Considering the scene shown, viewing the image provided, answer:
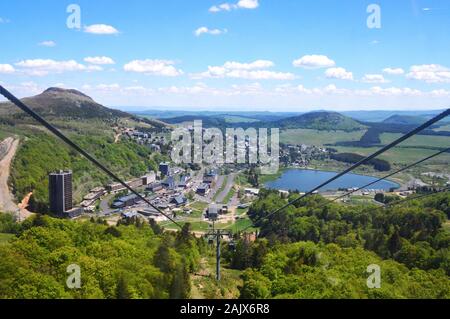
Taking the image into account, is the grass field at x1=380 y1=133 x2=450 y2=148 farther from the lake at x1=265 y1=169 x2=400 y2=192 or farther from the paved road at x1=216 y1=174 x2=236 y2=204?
the paved road at x1=216 y1=174 x2=236 y2=204

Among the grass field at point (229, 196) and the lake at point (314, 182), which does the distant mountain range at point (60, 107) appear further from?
the lake at point (314, 182)

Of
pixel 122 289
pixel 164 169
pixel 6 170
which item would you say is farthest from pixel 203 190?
pixel 122 289

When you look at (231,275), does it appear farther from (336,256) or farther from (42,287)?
(42,287)

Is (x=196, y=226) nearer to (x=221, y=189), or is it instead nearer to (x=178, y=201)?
(x=178, y=201)

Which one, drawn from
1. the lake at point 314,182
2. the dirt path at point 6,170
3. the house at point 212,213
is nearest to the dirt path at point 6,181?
the dirt path at point 6,170

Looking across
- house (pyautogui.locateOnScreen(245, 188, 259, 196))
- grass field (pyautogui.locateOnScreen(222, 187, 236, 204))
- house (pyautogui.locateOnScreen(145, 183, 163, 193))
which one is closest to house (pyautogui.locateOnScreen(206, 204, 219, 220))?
grass field (pyautogui.locateOnScreen(222, 187, 236, 204))
